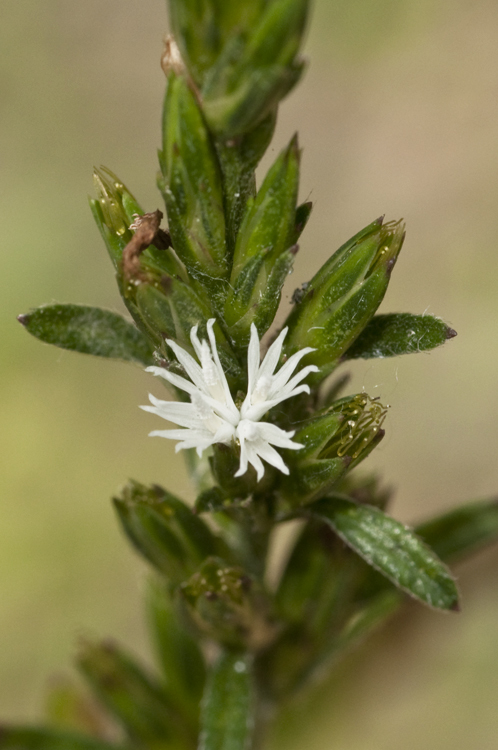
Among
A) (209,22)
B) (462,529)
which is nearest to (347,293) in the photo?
(209,22)

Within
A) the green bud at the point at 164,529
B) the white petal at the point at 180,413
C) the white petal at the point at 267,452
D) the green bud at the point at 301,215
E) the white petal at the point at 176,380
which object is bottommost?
the green bud at the point at 164,529

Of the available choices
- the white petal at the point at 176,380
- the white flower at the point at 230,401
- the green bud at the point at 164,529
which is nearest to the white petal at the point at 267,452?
the white flower at the point at 230,401

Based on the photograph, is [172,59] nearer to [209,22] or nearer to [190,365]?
[209,22]

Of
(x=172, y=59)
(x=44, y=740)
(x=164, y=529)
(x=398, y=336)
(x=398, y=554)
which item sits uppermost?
(x=172, y=59)

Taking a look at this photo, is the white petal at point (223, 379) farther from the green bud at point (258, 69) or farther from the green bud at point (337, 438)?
the green bud at point (258, 69)

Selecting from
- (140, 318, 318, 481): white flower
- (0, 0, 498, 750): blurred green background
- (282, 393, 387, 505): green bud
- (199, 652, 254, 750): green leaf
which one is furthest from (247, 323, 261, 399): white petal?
(0, 0, 498, 750): blurred green background

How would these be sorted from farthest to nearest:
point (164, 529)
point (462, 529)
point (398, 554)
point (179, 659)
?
point (179, 659) < point (462, 529) < point (164, 529) < point (398, 554)

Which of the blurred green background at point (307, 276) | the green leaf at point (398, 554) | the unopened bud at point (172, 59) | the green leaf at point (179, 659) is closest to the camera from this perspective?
the unopened bud at point (172, 59)
